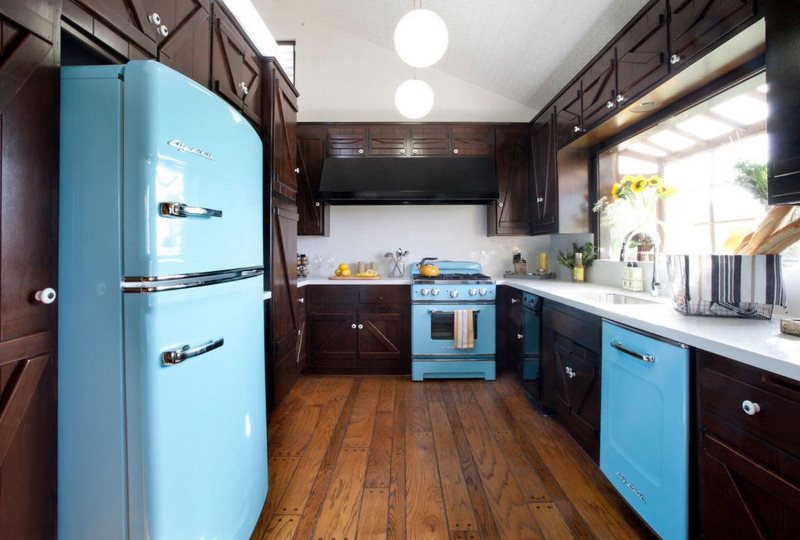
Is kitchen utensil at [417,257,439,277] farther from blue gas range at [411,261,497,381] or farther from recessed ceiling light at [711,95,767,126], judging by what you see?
recessed ceiling light at [711,95,767,126]

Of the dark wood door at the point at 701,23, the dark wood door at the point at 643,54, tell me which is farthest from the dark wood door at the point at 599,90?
the dark wood door at the point at 701,23

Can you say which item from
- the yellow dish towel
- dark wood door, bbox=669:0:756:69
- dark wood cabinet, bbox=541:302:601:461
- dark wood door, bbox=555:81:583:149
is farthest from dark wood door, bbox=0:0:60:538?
dark wood door, bbox=555:81:583:149

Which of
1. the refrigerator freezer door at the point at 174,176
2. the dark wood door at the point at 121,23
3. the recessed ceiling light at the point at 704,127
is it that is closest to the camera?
the refrigerator freezer door at the point at 174,176

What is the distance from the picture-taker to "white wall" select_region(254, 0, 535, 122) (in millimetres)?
3832

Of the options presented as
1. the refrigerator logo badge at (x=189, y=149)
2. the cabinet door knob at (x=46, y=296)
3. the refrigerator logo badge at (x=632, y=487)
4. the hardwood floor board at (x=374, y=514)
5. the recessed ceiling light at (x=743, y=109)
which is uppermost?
the recessed ceiling light at (x=743, y=109)

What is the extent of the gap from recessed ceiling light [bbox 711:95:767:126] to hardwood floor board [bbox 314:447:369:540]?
267cm

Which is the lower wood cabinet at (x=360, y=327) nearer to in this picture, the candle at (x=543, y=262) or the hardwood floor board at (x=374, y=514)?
the candle at (x=543, y=262)

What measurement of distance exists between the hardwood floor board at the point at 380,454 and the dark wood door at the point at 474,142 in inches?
104

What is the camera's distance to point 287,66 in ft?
12.7

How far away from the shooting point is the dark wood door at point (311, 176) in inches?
139

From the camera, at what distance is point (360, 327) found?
3.31 metres

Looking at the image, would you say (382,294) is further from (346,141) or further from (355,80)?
(355,80)

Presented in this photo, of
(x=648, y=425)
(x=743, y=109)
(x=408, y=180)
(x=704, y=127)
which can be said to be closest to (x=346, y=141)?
(x=408, y=180)

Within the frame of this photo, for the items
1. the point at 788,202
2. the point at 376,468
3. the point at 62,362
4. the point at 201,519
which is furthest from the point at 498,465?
the point at 62,362
